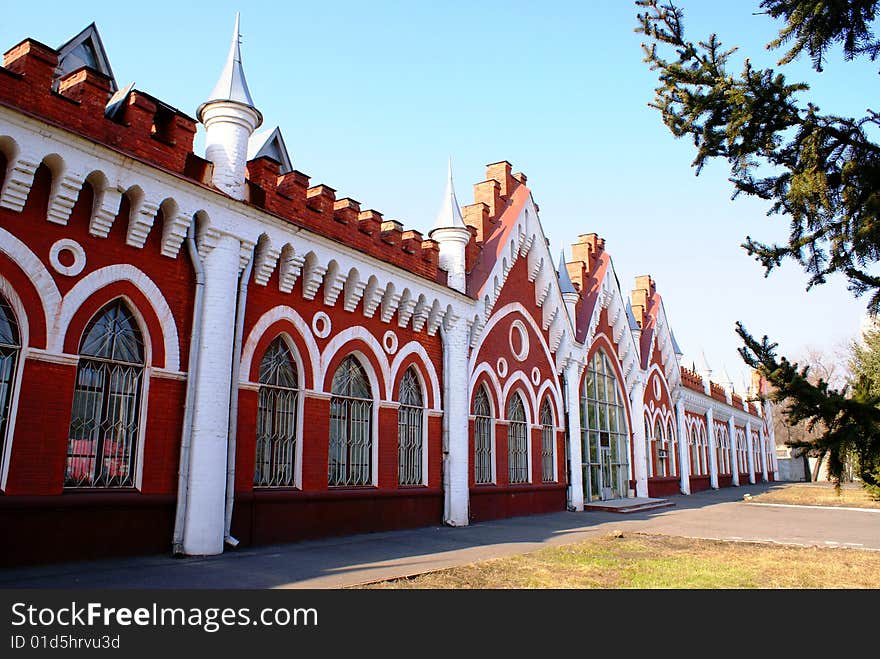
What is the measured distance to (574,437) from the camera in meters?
22.4

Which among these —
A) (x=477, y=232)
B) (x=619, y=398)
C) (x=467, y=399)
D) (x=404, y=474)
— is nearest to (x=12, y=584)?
(x=404, y=474)

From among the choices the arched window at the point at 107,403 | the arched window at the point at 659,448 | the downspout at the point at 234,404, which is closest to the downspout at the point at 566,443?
the arched window at the point at 659,448

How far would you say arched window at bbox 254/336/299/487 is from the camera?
11938 millimetres

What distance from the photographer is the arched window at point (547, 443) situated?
21047 mm

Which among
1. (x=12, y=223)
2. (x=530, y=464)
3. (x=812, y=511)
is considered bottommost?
(x=812, y=511)

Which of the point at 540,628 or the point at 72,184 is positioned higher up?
the point at 72,184

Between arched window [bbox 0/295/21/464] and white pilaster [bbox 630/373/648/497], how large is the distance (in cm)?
2348

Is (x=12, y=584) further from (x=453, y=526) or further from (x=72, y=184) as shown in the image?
(x=453, y=526)

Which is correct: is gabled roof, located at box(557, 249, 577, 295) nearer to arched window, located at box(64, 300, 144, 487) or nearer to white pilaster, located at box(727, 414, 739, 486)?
arched window, located at box(64, 300, 144, 487)

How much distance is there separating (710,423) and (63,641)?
128 feet

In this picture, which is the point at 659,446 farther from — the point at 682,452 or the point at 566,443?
the point at 566,443

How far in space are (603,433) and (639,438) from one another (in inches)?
132

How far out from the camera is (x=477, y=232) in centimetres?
1909

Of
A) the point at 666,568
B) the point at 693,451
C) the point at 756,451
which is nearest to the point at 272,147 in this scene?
the point at 666,568
